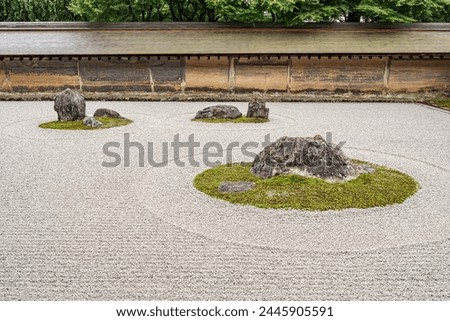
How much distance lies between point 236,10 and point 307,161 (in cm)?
1573

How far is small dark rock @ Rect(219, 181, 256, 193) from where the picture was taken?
6715 millimetres

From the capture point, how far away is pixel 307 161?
7.18 m

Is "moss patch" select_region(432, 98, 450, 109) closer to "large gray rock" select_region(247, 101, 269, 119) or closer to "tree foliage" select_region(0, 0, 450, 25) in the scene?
"tree foliage" select_region(0, 0, 450, 25)

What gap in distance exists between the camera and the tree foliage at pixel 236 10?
20438mm

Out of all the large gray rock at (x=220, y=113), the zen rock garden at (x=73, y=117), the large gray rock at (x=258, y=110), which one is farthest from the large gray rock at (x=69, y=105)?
the large gray rock at (x=258, y=110)

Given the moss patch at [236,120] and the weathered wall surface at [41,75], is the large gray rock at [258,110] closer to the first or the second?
the moss patch at [236,120]

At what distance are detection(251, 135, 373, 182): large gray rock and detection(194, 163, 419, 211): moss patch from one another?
171 millimetres

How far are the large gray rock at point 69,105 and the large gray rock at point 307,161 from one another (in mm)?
7666

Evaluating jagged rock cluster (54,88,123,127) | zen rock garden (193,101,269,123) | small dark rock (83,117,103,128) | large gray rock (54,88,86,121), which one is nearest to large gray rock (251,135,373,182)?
zen rock garden (193,101,269,123)

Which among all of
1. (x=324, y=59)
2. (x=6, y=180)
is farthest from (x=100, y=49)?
(x=6, y=180)

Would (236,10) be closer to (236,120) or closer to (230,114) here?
(230,114)

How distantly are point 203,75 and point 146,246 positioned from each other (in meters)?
15.1

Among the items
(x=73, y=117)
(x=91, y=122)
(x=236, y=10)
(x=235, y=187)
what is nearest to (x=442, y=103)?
(x=236, y=10)

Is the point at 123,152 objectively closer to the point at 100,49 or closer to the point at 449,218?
the point at 449,218
